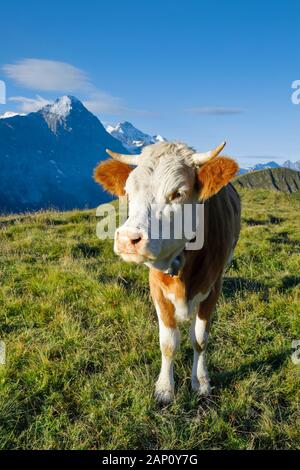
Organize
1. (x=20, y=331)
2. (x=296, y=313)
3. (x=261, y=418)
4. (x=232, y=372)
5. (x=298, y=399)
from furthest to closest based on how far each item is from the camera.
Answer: (x=296, y=313)
(x=20, y=331)
(x=232, y=372)
(x=298, y=399)
(x=261, y=418)

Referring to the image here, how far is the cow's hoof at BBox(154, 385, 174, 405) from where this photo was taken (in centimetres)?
448

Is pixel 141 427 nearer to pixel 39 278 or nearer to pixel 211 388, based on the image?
pixel 211 388

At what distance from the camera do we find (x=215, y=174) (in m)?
3.95

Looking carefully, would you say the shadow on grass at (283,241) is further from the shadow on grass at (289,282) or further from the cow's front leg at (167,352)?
the cow's front leg at (167,352)

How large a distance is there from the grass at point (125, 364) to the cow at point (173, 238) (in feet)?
1.33

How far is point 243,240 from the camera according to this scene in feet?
37.5

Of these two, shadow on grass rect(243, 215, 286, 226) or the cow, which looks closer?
the cow

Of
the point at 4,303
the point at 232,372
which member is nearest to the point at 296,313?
the point at 232,372

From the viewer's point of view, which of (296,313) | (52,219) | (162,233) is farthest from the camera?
(52,219)

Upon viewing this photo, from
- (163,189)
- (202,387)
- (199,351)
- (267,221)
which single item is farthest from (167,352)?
(267,221)

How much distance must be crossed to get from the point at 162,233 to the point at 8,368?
2.51m

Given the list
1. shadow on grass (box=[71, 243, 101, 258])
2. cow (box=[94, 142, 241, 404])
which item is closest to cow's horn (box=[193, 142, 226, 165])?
cow (box=[94, 142, 241, 404])

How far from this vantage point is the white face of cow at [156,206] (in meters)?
3.55

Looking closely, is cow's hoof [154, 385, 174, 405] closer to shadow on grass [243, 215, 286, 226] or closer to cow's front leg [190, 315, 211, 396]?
cow's front leg [190, 315, 211, 396]
